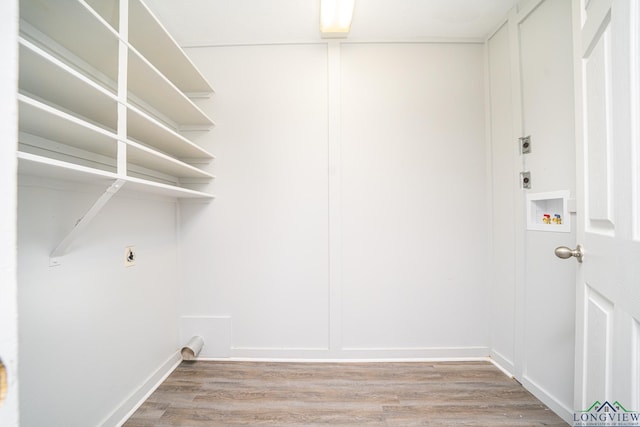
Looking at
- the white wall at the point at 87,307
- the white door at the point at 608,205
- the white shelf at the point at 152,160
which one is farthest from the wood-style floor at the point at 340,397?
the white shelf at the point at 152,160

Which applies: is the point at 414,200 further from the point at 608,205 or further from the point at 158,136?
the point at 158,136

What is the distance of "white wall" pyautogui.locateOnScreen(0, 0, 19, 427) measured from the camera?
0.43m

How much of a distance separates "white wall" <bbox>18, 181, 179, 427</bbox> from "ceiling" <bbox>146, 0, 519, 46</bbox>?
1.32m

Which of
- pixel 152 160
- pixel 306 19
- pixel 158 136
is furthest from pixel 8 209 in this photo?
pixel 306 19

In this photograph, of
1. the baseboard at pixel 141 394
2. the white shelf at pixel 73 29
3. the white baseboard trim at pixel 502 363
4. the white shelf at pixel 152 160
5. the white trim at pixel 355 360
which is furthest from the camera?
the white trim at pixel 355 360

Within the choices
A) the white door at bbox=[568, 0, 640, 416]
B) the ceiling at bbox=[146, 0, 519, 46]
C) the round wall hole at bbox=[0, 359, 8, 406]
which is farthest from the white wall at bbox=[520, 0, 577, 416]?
the round wall hole at bbox=[0, 359, 8, 406]

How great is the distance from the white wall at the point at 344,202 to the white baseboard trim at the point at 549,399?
332 mm

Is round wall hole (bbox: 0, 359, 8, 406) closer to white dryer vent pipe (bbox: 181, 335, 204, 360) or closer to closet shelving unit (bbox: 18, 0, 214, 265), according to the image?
closet shelving unit (bbox: 18, 0, 214, 265)

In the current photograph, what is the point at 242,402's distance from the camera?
4.57ft

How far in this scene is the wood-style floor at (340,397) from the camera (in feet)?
4.20

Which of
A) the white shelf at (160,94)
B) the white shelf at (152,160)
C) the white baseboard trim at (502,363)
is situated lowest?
the white baseboard trim at (502,363)

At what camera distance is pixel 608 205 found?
2.53ft

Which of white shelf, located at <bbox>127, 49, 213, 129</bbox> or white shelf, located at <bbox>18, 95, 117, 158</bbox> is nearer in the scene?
white shelf, located at <bbox>18, 95, 117, 158</bbox>

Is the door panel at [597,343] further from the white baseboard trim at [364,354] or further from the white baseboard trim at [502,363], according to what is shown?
the white baseboard trim at [364,354]
